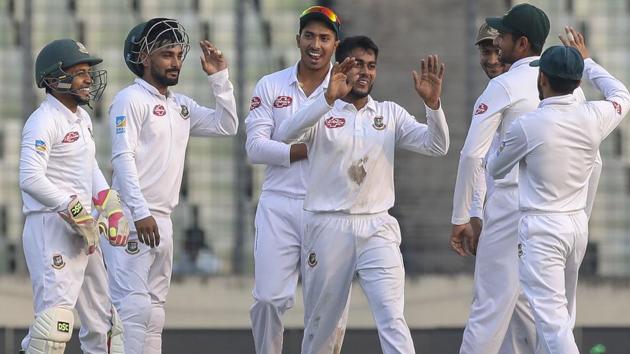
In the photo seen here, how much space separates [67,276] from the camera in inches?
457

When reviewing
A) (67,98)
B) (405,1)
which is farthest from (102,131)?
(67,98)

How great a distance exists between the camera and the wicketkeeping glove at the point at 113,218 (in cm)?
1170

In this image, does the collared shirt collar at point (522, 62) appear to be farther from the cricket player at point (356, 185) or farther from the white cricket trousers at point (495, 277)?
the white cricket trousers at point (495, 277)

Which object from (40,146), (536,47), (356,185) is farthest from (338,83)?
(40,146)

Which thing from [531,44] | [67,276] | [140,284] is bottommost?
[140,284]

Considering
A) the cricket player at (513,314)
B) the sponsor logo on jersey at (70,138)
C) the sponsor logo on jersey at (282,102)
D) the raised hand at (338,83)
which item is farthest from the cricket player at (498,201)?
the sponsor logo on jersey at (70,138)

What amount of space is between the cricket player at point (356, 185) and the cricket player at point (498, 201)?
0.24m

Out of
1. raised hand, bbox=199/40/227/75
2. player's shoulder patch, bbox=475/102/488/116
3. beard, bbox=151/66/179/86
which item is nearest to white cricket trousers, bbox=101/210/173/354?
beard, bbox=151/66/179/86

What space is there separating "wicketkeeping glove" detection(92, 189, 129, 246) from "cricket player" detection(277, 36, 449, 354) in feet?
3.45

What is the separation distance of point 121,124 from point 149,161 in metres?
0.29

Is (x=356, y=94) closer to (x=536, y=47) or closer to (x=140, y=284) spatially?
(x=536, y=47)

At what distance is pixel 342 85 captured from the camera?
11.2m

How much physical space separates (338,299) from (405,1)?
6.42 meters

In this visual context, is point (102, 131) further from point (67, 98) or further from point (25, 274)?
point (67, 98)
